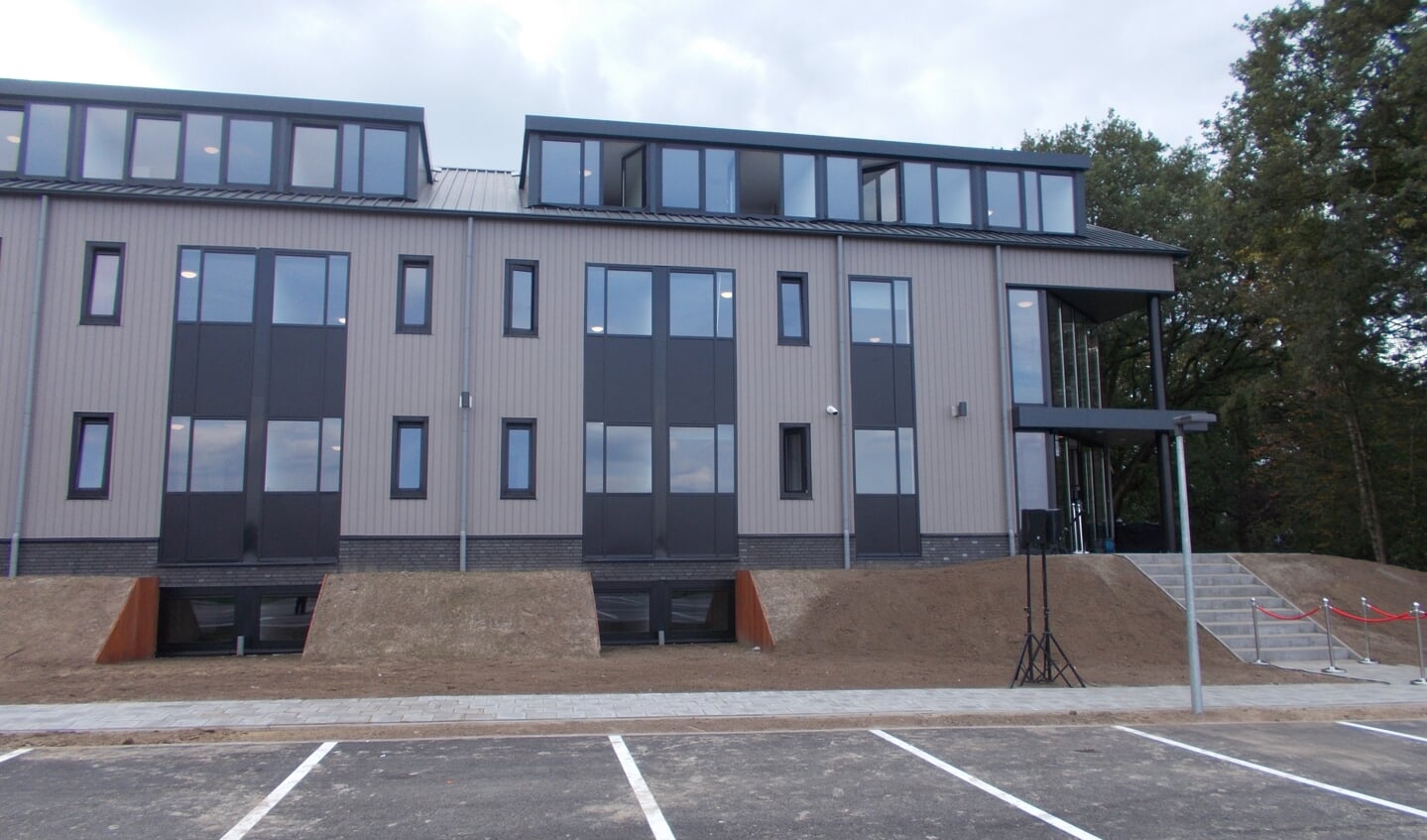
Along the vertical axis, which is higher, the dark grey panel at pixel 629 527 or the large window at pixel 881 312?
the large window at pixel 881 312

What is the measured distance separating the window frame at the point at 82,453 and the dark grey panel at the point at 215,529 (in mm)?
1543

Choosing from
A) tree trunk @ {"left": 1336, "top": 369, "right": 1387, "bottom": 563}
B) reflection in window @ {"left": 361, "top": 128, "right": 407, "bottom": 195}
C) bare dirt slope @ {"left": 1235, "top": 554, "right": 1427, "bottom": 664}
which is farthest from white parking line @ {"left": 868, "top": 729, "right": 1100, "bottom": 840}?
tree trunk @ {"left": 1336, "top": 369, "right": 1387, "bottom": 563}

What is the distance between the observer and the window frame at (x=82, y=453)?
17984 mm

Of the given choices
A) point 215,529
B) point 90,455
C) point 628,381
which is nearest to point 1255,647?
point 628,381

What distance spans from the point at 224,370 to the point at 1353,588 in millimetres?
23014

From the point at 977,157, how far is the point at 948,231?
229 centimetres

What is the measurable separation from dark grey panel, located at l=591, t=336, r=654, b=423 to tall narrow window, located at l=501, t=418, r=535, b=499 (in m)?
1.50

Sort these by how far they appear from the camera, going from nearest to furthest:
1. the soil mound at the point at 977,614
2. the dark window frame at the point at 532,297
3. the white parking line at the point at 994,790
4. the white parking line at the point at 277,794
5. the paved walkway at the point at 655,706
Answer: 1. the white parking line at the point at 277,794
2. the white parking line at the point at 994,790
3. the paved walkway at the point at 655,706
4. the soil mound at the point at 977,614
5. the dark window frame at the point at 532,297

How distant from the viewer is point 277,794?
8.12 m

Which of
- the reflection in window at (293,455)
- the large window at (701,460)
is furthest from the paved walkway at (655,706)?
the large window at (701,460)

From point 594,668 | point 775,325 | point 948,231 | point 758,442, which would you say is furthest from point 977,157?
point 594,668

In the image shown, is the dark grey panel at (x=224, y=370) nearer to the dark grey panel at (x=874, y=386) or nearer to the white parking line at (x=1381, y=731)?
the dark grey panel at (x=874, y=386)

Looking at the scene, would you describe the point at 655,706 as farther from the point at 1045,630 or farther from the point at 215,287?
the point at 215,287

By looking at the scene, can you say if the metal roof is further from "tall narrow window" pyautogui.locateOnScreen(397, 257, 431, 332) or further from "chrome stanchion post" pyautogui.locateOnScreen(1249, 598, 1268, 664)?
"chrome stanchion post" pyautogui.locateOnScreen(1249, 598, 1268, 664)
